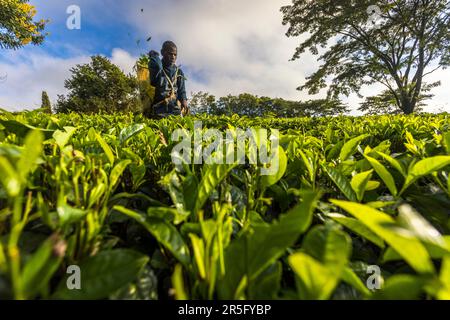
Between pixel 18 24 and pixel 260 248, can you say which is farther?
pixel 18 24

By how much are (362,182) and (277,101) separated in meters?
50.0

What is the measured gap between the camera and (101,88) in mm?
29516

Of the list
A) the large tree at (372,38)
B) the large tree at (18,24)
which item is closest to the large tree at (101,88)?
the large tree at (18,24)

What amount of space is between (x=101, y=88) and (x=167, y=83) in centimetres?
2592

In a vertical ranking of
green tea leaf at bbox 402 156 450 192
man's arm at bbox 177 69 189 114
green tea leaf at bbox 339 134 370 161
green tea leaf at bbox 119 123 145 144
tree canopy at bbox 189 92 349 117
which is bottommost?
green tea leaf at bbox 402 156 450 192

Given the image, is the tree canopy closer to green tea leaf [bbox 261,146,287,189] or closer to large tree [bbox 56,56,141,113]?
large tree [bbox 56,56,141,113]

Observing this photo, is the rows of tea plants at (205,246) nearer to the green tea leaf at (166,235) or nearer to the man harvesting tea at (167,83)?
the green tea leaf at (166,235)

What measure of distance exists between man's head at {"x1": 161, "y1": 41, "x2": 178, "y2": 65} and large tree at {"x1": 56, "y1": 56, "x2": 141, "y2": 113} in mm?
21234

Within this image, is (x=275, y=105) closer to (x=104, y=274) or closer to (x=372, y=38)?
(x=372, y=38)

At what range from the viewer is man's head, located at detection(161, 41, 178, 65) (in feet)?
25.8

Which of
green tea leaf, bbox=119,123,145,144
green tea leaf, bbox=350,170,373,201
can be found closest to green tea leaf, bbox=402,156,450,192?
green tea leaf, bbox=350,170,373,201

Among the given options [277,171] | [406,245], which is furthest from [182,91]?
[406,245]

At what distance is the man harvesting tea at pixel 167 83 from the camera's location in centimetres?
713

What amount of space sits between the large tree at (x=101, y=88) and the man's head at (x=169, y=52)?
21234 millimetres
